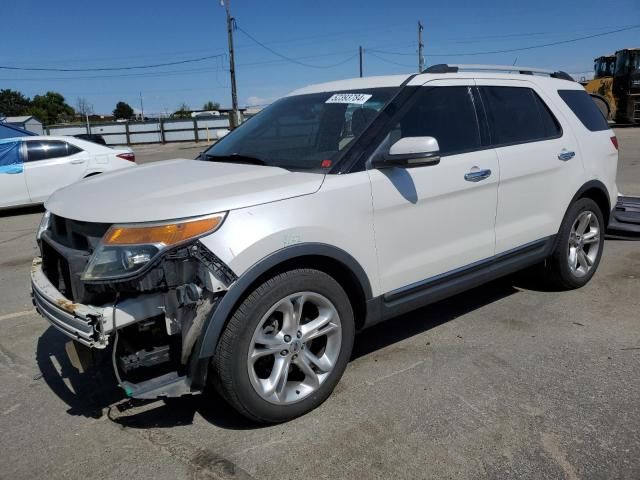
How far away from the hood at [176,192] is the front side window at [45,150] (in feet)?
26.2

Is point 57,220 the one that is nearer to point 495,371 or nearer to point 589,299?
point 495,371

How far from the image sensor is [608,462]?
8.34 feet

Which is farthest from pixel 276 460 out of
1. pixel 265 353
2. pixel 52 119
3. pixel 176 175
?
pixel 52 119

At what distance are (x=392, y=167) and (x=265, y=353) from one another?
50.7 inches

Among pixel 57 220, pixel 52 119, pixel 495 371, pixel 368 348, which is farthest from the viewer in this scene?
pixel 52 119

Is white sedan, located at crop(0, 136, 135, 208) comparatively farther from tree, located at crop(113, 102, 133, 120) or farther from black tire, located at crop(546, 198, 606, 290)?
tree, located at crop(113, 102, 133, 120)

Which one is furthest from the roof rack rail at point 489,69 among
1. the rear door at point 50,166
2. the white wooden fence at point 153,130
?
the white wooden fence at point 153,130

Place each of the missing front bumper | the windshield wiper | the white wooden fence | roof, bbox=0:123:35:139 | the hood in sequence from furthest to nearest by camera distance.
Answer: the white wooden fence
roof, bbox=0:123:35:139
the windshield wiper
the hood
the missing front bumper

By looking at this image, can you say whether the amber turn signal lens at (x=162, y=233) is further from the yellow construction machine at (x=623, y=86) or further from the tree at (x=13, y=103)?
the tree at (x=13, y=103)

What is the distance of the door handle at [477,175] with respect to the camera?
12.0ft

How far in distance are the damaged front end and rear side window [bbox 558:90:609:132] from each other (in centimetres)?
362

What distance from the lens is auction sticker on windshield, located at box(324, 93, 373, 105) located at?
3575mm

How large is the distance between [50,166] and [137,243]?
903 centimetres

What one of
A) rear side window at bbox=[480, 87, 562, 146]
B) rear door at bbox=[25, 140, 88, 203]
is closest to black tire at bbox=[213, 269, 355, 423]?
rear side window at bbox=[480, 87, 562, 146]
